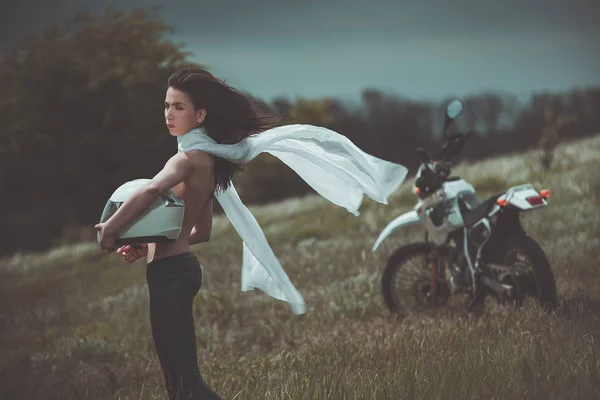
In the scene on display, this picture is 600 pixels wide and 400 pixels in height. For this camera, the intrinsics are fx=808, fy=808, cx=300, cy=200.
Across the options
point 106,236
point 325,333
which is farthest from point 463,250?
point 106,236

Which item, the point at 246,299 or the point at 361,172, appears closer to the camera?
the point at 361,172

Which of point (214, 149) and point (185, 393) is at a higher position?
point (214, 149)

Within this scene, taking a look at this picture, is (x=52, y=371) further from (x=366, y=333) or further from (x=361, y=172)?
(x=361, y=172)

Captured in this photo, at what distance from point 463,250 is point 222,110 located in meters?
3.13

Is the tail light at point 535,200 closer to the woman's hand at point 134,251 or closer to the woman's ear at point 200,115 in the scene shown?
the woman's ear at point 200,115

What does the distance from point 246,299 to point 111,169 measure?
689 inches

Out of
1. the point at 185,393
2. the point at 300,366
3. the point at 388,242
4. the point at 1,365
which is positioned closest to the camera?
the point at 185,393

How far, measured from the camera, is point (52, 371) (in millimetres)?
6441

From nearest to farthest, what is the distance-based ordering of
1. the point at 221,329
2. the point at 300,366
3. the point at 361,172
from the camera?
1. the point at 361,172
2. the point at 300,366
3. the point at 221,329

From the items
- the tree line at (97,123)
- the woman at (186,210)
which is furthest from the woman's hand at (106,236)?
the tree line at (97,123)

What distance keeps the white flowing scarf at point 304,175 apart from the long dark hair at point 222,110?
6 cm

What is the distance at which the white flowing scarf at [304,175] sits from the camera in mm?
4051

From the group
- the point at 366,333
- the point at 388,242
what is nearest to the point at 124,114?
the point at 388,242

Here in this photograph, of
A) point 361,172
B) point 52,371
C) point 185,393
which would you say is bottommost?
point 52,371
